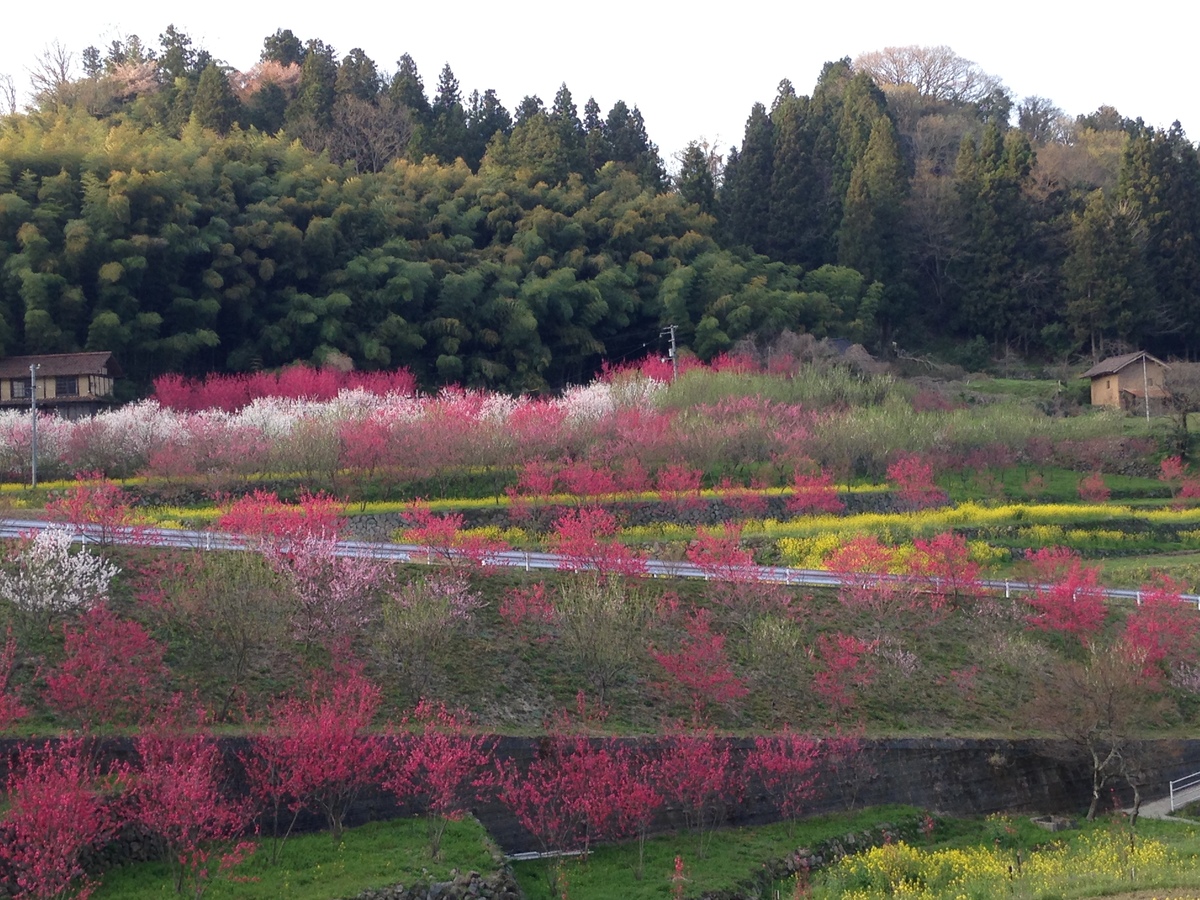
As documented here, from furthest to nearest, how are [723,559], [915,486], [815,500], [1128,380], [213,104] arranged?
[213,104]
[1128,380]
[915,486]
[815,500]
[723,559]

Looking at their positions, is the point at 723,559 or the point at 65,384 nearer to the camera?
the point at 723,559

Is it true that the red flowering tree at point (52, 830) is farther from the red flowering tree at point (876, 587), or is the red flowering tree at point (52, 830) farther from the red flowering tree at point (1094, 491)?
the red flowering tree at point (1094, 491)

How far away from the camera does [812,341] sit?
48.1 m

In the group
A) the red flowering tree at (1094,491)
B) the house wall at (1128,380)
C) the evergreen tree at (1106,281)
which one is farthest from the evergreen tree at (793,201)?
the red flowering tree at (1094,491)

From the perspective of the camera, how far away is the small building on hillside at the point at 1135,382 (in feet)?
157

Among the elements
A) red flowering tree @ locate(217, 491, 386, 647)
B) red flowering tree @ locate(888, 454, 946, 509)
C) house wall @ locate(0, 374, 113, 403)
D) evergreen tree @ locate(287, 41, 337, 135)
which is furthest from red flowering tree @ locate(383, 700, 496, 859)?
evergreen tree @ locate(287, 41, 337, 135)

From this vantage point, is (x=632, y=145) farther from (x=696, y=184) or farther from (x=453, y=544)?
(x=453, y=544)

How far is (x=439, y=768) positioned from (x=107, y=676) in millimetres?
4863

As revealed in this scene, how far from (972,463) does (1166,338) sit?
1035 inches

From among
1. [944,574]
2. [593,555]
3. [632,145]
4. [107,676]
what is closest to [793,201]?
[632,145]

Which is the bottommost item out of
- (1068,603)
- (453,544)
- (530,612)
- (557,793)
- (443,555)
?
(557,793)

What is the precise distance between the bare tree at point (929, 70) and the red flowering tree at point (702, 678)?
7261 centimetres

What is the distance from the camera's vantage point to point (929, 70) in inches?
3339

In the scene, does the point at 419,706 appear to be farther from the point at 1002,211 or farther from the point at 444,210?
the point at 1002,211
